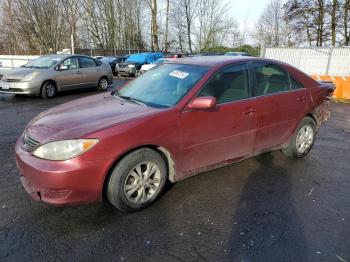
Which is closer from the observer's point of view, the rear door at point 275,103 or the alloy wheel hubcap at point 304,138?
the rear door at point 275,103

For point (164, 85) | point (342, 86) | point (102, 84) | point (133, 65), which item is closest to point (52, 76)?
point (102, 84)

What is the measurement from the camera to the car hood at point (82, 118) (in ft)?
10.1

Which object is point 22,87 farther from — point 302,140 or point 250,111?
point 302,140

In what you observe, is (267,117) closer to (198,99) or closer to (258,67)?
(258,67)

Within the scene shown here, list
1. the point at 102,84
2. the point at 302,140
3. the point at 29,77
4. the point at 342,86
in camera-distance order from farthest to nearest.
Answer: the point at 102,84 < the point at 342,86 < the point at 29,77 < the point at 302,140

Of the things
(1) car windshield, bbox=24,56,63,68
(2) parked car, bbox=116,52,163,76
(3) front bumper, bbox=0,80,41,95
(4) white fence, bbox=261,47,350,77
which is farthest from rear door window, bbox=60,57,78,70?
(4) white fence, bbox=261,47,350,77

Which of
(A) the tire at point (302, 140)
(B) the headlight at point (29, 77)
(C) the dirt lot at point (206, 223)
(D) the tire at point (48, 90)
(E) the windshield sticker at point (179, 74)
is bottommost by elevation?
(C) the dirt lot at point (206, 223)

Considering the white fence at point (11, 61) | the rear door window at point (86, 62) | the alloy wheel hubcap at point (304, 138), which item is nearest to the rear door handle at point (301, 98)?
the alloy wheel hubcap at point (304, 138)

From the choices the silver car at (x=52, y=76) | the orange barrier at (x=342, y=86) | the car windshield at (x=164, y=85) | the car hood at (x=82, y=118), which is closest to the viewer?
the car hood at (x=82, y=118)

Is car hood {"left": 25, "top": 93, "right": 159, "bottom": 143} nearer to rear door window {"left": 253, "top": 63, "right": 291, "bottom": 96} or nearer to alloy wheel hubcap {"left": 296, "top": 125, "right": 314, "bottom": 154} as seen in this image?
rear door window {"left": 253, "top": 63, "right": 291, "bottom": 96}

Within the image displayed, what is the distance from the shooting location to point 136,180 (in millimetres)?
3328

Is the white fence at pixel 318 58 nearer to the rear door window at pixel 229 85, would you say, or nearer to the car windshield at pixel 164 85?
the rear door window at pixel 229 85

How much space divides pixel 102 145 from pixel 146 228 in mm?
911

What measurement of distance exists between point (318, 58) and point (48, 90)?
1337 cm
